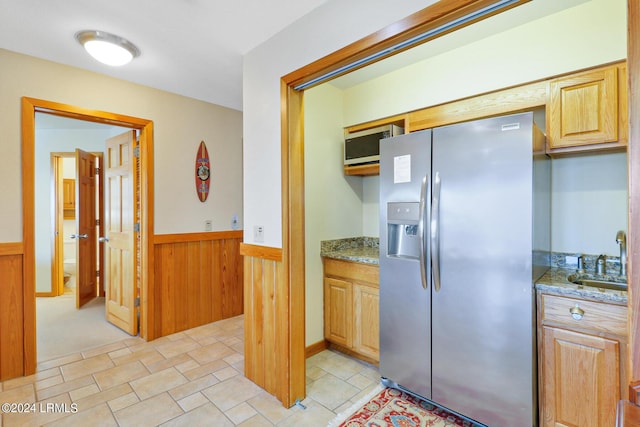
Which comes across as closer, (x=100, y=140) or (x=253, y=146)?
(x=253, y=146)

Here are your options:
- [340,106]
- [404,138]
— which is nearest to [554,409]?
[404,138]

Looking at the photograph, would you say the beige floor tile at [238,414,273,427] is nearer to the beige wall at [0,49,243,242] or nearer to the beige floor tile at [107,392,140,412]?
the beige floor tile at [107,392,140,412]

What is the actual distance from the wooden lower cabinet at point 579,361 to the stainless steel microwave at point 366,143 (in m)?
1.61

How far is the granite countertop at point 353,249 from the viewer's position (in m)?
2.54

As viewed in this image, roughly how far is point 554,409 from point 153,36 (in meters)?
3.31

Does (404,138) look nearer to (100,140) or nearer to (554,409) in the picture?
(554,409)

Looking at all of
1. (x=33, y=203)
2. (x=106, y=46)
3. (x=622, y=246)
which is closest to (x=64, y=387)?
(x=33, y=203)

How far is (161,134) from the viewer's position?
3.09 metres

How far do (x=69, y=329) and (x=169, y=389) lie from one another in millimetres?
1863

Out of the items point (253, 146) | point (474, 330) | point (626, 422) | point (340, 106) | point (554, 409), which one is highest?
point (340, 106)

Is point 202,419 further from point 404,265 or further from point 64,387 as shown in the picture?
point 404,265

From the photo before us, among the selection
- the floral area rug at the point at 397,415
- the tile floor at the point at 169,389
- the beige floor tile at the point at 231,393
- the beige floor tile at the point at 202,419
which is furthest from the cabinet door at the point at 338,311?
the beige floor tile at the point at 202,419

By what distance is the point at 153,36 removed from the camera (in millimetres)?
2107

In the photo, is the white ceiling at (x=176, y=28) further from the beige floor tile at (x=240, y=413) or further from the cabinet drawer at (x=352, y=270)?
the beige floor tile at (x=240, y=413)
